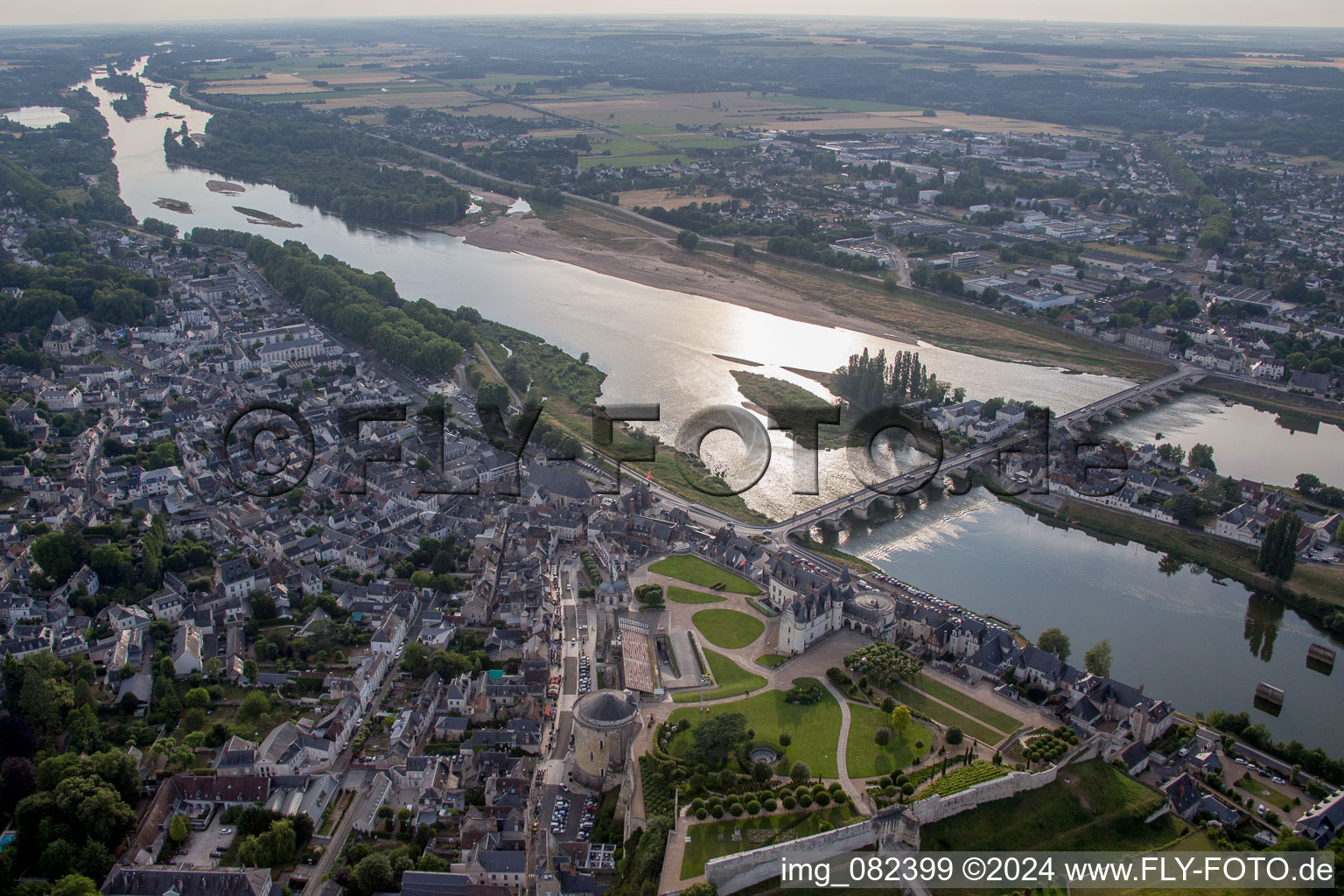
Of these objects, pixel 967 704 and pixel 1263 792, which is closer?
pixel 1263 792

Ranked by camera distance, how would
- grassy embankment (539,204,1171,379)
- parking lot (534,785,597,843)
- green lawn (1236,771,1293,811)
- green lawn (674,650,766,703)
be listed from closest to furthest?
parking lot (534,785,597,843) → green lawn (1236,771,1293,811) → green lawn (674,650,766,703) → grassy embankment (539,204,1171,379)

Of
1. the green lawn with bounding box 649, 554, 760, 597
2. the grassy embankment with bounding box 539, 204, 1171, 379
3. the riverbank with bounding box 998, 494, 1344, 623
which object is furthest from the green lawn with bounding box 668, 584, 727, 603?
the grassy embankment with bounding box 539, 204, 1171, 379

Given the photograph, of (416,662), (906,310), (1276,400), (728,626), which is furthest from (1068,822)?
(906,310)

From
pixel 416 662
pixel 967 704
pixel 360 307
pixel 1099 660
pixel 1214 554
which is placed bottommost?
pixel 1214 554

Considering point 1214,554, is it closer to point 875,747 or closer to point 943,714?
point 943,714

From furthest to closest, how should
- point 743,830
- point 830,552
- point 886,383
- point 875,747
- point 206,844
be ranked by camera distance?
point 886,383
point 830,552
point 875,747
point 206,844
point 743,830

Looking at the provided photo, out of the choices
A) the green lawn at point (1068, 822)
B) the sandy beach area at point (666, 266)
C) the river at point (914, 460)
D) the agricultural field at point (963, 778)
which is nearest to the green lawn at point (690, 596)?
the river at point (914, 460)

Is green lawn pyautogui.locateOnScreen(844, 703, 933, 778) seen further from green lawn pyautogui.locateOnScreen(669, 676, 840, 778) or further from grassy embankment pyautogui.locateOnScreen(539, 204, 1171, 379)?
grassy embankment pyautogui.locateOnScreen(539, 204, 1171, 379)
